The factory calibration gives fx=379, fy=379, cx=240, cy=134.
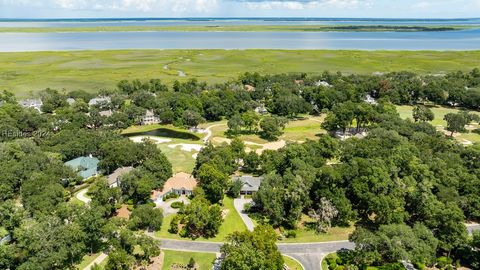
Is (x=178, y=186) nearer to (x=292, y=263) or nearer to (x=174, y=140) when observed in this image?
(x=292, y=263)

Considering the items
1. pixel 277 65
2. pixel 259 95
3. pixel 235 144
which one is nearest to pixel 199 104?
pixel 259 95

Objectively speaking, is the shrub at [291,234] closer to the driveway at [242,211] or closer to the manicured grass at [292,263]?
the manicured grass at [292,263]

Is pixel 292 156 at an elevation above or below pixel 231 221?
above

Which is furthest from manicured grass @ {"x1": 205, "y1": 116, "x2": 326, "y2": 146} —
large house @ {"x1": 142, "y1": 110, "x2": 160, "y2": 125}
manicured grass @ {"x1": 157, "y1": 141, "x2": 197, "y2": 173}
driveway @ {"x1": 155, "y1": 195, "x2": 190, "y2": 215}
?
driveway @ {"x1": 155, "y1": 195, "x2": 190, "y2": 215}

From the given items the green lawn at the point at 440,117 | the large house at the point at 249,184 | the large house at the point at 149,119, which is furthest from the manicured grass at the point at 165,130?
the green lawn at the point at 440,117

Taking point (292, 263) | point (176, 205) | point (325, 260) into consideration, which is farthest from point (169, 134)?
point (325, 260)

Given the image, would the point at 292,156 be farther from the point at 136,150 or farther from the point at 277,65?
the point at 277,65
